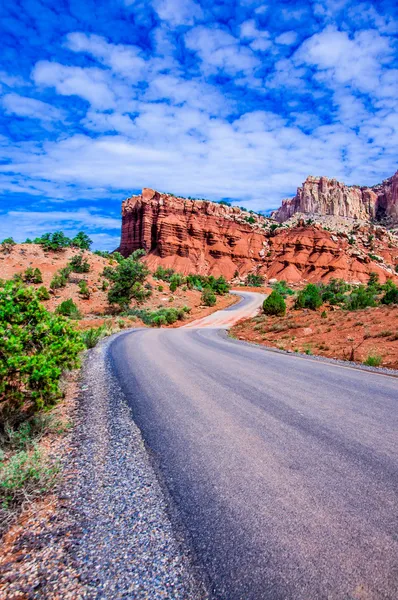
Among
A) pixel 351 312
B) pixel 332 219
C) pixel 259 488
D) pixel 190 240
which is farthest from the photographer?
pixel 332 219

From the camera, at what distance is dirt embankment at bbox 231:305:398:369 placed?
12.8 metres

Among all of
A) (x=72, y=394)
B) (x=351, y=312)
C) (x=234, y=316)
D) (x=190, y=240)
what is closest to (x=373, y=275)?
(x=190, y=240)

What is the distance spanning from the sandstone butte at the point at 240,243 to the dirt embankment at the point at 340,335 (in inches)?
2334

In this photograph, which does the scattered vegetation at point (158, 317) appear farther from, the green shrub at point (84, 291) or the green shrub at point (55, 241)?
the green shrub at point (55, 241)

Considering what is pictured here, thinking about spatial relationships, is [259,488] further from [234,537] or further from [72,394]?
[72,394]

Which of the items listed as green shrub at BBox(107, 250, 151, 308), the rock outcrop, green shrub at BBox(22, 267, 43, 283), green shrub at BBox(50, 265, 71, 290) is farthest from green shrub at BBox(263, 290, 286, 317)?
the rock outcrop

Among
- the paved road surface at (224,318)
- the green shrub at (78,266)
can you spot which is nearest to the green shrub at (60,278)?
the green shrub at (78,266)

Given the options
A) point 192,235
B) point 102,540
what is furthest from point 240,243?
point 102,540

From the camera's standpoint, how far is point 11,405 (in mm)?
4789

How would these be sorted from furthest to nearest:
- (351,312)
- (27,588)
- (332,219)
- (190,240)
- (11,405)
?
(332,219), (190,240), (351,312), (11,405), (27,588)

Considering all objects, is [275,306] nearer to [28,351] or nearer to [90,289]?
[90,289]

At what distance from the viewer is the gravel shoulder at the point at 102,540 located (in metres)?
2.09

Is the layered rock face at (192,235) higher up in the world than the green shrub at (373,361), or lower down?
higher up

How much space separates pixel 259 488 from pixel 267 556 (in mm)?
884
